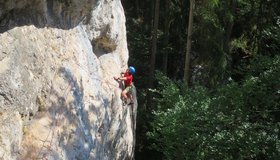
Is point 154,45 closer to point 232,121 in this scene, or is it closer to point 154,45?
point 154,45

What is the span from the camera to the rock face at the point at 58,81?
20.2 ft

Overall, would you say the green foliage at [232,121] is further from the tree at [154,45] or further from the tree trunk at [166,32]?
the tree trunk at [166,32]

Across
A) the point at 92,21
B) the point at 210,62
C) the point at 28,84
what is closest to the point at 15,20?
the point at 28,84

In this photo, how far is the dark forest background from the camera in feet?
38.8

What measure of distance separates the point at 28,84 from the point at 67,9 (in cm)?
226

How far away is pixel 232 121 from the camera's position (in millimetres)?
12078

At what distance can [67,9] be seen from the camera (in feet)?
26.9

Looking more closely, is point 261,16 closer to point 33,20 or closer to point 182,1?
point 182,1

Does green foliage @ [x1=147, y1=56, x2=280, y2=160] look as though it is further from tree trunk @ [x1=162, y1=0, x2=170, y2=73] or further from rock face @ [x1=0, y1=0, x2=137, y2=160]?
tree trunk @ [x1=162, y1=0, x2=170, y2=73]

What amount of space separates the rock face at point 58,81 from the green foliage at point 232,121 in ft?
8.98

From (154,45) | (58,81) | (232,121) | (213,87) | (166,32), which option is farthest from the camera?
(166,32)

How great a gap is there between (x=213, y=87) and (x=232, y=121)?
3683 millimetres

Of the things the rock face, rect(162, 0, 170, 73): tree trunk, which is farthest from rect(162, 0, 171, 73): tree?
the rock face

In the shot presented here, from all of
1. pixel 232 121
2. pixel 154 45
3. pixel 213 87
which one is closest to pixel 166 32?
pixel 154 45
